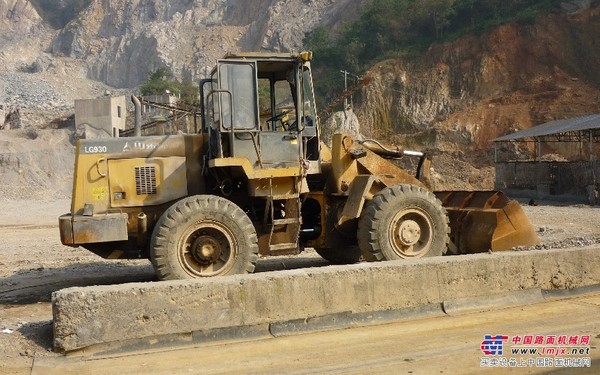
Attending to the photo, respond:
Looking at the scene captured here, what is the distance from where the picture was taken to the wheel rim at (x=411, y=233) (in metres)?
8.16

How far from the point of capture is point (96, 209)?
7887 mm

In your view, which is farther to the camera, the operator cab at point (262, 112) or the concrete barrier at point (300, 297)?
the operator cab at point (262, 112)

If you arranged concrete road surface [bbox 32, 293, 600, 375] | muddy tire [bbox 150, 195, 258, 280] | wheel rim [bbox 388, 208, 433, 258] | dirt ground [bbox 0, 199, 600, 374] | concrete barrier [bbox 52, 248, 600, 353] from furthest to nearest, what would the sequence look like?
wheel rim [bbox 388, 208, 433, 258]
muddy tire [bbox 150, 195, 258, 280]
dirt ground [bbox 0, 199, 600, 374]
concrete barrier [bbox 52, 248, 600, 353]
concrete road surface [bbox 32, 293, 600, 375]

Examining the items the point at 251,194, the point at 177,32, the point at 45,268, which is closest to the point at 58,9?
the point at 177,32

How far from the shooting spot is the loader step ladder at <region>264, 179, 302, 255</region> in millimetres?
8258

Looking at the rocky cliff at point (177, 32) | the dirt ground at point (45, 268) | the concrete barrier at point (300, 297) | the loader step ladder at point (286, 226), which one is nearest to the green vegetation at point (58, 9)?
the rocky cliff at point (177, 32)

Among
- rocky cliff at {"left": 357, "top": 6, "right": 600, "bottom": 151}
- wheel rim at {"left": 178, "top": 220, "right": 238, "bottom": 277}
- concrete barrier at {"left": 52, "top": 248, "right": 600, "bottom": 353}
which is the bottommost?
concrete barrier at {"left": 52, "top": 248, "right": 600, "bottom": 353}

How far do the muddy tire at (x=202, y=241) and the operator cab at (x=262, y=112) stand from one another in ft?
2.76

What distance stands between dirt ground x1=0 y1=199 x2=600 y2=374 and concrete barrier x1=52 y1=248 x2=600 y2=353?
516mm

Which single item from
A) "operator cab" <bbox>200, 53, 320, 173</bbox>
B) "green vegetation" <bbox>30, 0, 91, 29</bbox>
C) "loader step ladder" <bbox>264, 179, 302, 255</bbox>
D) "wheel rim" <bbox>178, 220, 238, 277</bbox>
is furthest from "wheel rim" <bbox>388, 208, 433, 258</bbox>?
"green vegetation" <bbox>30, 0, 91, 29</bbox>

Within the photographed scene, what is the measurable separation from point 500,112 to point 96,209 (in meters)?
40.8

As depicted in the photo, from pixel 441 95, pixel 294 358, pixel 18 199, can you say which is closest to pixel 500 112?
pixel 441 95

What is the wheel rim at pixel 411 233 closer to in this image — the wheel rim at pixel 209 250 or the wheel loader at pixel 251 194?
the wheel loader at pixel 251 194

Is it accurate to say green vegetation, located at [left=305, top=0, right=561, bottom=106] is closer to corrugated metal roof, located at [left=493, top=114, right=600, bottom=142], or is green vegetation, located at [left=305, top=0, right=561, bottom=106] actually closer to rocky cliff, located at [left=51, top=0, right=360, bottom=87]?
corrugated metal roof, located at [left=493, top=114, right=600, bottom=142]
